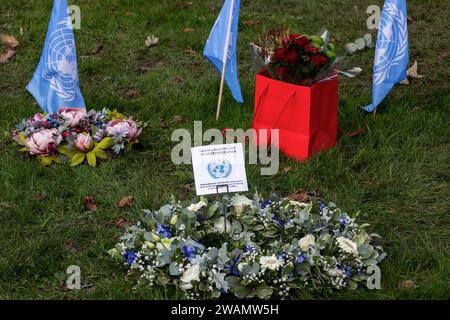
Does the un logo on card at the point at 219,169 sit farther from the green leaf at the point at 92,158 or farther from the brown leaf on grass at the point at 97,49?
the brown leaf on grass at the point at 97,49

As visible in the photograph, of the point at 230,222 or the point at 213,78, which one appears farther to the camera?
the point at 213,78

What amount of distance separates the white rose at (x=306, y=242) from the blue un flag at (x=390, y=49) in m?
1.85

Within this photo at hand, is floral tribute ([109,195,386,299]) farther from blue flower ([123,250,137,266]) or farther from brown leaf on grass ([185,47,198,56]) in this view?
brown leaf on grass ([185,47,198,56])

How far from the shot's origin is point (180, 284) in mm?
3053

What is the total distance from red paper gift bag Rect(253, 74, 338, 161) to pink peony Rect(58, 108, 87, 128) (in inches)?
43.0

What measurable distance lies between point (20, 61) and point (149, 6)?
5.11ft

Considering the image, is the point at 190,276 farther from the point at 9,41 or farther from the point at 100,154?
the point at 9,41

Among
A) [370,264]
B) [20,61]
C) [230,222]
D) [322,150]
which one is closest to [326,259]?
[370,264]

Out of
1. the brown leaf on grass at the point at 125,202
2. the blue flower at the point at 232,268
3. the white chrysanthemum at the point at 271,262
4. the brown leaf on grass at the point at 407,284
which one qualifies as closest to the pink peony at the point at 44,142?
the brown leaf on grass at the point at 125,202

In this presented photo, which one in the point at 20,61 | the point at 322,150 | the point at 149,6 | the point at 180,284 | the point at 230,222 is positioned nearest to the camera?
the point at 180,284

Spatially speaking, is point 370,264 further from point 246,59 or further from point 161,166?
point 246,59

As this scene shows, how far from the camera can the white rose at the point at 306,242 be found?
124 inches

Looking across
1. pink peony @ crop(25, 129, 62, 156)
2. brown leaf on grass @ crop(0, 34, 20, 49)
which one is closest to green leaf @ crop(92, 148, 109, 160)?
pink peony @ crop(25, 129, 62, 156)

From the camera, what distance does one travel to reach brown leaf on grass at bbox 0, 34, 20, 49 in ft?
20.6
